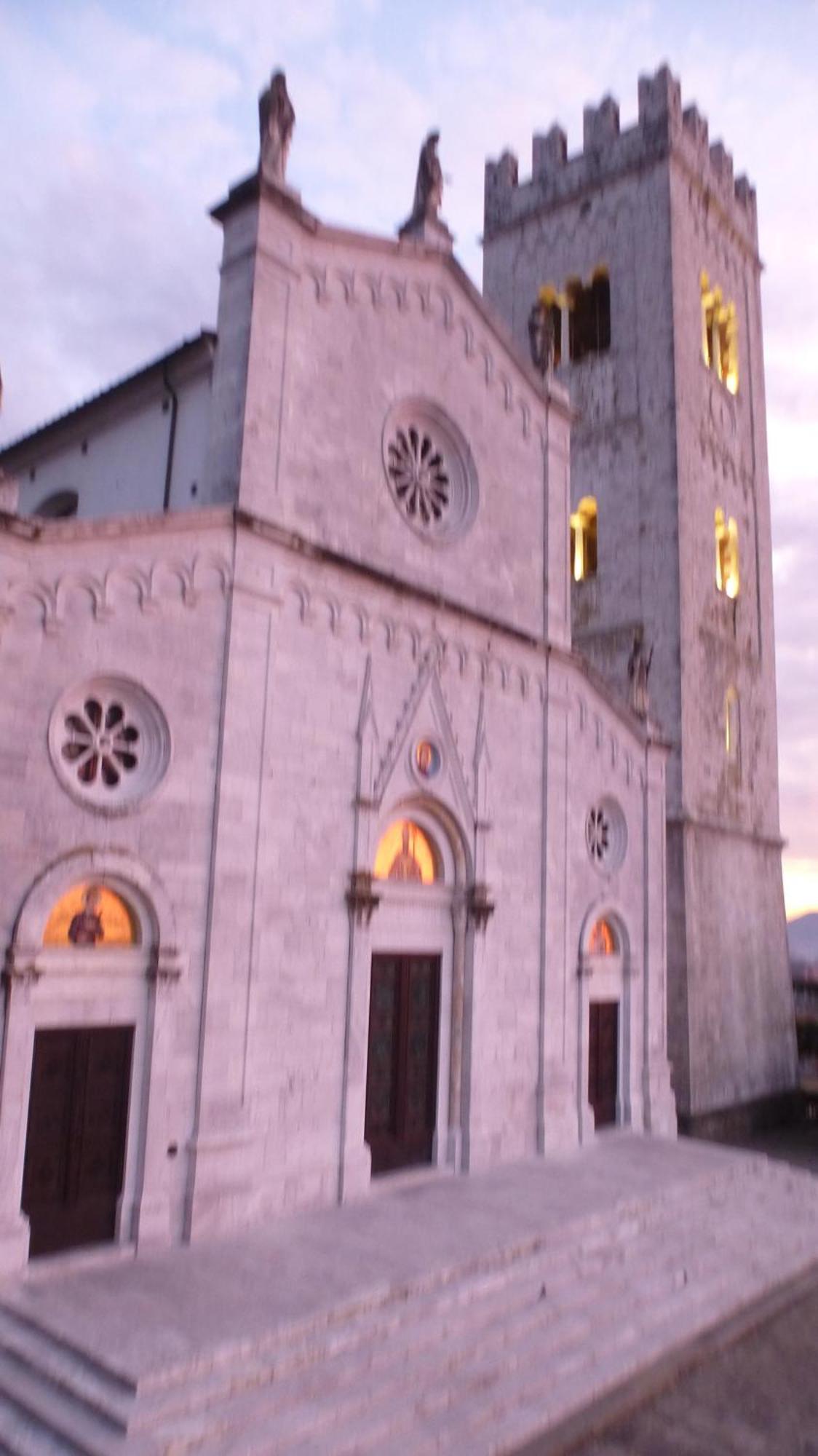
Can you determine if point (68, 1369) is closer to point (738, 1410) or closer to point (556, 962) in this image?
point (738, 1410)

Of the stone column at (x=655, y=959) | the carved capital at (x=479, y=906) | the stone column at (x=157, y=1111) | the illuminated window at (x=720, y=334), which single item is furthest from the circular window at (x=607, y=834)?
the illuminated window at (x=720, y=334)

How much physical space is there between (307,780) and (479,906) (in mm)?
3767

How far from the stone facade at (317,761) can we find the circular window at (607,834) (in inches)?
3.0

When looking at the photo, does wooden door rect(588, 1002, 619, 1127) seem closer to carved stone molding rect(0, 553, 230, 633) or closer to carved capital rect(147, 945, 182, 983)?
carved capital rect(147, 945, 182, 983)

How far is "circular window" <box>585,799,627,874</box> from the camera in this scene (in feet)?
58.8

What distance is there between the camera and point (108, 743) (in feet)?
34.9

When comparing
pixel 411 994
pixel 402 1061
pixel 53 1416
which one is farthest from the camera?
pixel 411 994

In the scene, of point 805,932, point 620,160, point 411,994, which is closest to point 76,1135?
point 411,994

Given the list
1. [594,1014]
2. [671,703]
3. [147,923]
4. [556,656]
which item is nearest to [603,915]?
[594,1014]

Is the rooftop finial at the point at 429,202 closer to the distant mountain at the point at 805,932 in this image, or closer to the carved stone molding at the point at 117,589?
the carved stone molding at the point at 117,589

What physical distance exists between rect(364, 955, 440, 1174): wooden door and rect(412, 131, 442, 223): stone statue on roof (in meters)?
11.5

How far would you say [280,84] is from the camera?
13.2 meters

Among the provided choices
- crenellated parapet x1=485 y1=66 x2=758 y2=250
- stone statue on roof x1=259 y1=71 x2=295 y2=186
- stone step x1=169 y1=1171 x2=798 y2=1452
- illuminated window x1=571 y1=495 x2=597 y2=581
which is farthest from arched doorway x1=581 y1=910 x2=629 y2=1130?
crenellated parapet x1=485 y1=66 x2=758 y2=250

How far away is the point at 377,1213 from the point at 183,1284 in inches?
124
